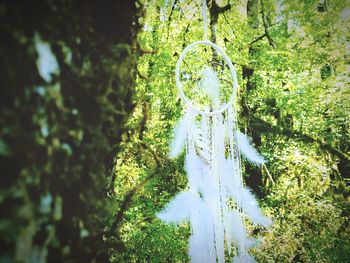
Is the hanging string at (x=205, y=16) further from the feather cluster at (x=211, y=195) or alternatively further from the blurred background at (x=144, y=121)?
the feather cluster at (x=211, y=195)

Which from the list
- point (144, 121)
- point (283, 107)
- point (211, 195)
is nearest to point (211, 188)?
point (211, 195)

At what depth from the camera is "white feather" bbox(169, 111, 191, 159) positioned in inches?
84.5

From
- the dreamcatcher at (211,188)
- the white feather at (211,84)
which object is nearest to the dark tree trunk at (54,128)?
the dreamcatcher at (211,188)

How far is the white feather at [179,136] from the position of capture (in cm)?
215

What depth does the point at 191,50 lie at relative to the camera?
2293 millimetres

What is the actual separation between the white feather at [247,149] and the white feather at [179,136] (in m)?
0.41

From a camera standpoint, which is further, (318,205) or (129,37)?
(318,205)

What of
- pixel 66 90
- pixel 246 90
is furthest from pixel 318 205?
pixel 66 90

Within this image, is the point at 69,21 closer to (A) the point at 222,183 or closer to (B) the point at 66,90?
(B) the point at 66,90

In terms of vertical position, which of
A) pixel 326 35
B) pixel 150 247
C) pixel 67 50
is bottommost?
pixel 150 247

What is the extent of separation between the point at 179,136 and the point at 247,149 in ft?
1.80

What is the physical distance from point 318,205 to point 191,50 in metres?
1.47

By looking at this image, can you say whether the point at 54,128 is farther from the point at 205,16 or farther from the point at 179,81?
the point at 205,16

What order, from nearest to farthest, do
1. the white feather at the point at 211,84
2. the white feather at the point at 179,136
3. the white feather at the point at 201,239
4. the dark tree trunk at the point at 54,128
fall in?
1. the dark tree trunk at the point at 54,128
2. the white feather at the point at 201,239
3. the white feather at the point at 179,136
4. the white feather at the point at 211,84
